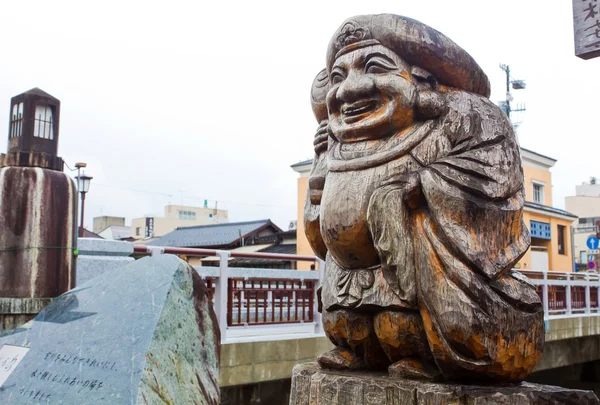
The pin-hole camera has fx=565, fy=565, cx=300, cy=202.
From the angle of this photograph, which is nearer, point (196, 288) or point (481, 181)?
point (481, 181)

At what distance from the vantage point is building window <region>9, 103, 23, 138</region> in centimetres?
453

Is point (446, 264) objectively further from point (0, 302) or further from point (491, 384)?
point (0, 302)

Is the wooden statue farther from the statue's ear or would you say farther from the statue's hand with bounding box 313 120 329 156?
the statue's hand with bounding box 313 120 329 156

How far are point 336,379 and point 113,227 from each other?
3340 cm

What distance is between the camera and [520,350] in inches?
85.7

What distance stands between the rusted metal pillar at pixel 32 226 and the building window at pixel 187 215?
30.6 m

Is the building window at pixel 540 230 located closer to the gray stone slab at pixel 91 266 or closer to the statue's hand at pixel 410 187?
the gray stone slab at pixel 91 266

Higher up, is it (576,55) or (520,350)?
(576,55)

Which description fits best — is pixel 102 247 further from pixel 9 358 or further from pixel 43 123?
pixel 9 358

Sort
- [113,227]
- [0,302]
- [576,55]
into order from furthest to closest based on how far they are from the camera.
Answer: [113,227] < [576,55] < [0,302]

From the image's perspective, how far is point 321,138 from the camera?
284 cm

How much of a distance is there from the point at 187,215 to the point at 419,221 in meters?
34.5

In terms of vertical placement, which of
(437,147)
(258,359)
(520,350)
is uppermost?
(437,147)

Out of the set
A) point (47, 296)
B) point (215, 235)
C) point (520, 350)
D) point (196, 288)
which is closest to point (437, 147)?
point (520, 350)
